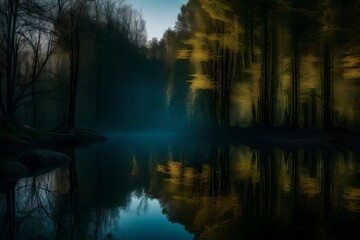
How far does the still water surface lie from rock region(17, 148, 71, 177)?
734 millimetres

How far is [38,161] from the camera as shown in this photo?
40.3ft

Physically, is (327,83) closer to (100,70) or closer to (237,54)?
(237,54)

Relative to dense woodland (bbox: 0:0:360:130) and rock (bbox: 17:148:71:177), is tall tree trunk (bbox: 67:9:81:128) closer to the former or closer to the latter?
dense woodland (bbox: 0:0:360:130)

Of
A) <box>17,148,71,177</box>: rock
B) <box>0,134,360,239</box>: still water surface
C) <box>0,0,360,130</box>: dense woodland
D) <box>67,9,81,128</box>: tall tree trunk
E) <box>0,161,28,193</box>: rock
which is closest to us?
<box>0,134,360,239</box>: still water surface

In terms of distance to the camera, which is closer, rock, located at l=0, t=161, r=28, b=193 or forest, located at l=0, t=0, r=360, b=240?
forest, located at l=0, t=0, r=360, b=240

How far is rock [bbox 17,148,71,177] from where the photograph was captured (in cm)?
1169

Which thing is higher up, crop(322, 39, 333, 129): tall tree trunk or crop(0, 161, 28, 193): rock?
crop(322, 39, 333, 129): tall tree trunk

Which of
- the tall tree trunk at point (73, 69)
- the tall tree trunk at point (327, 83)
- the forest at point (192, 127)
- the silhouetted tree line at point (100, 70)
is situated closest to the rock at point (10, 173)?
the forest at point (192, 127)

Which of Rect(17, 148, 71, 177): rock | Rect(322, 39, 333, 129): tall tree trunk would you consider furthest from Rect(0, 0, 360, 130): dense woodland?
Rect(17, 148, 71, 177): rock

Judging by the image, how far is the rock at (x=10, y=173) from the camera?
9.02 meters

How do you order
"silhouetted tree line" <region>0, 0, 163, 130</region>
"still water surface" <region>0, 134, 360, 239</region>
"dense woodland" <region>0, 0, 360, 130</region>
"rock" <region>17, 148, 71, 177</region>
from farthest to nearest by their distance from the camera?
"silhouetted tree line" <region>0, 0, 163, 130</region> → "dense woodland" <region>0, 0, 360, 130</region> → "rock" <region>17, 148, 71, 177</region> → "still water surface" <region>0, 134, 360, 239</region>

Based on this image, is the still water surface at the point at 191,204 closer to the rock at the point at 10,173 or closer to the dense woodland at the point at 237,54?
the rock at the point at 10,173

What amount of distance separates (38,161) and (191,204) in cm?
734

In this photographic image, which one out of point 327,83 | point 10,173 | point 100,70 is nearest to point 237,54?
point 327,83
